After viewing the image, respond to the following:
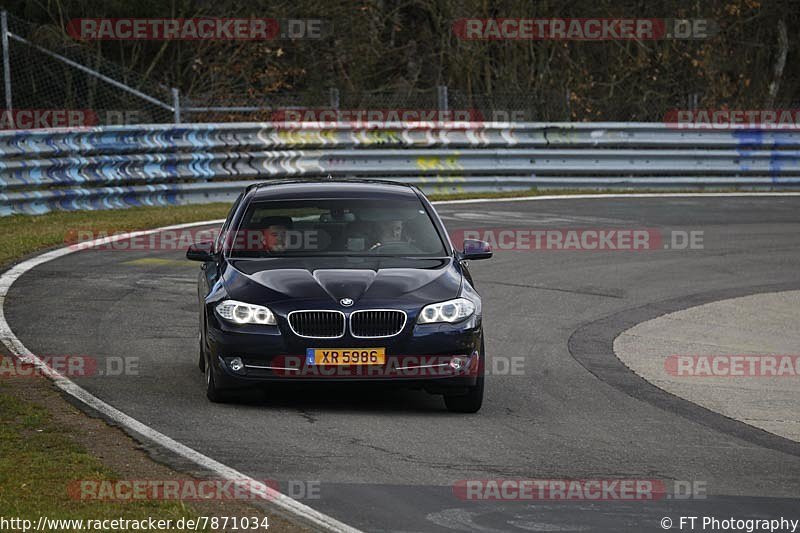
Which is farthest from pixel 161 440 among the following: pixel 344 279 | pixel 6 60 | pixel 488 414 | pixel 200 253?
pixel 6 60

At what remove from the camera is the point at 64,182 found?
72.5ft

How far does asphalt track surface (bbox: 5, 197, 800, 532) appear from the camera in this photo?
284 inches

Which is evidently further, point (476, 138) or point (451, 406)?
point (476, 138)

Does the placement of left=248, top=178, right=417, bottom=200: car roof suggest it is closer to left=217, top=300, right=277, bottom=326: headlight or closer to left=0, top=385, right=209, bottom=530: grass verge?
left=217, top=300, right=277, bottom=326: headlight

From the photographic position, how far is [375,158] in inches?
1022

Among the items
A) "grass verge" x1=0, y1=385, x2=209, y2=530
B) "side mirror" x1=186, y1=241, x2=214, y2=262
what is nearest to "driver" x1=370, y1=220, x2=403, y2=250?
"side mirror" x1=186, y1=241, x2=214, y2=262

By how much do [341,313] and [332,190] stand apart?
6.28 feet

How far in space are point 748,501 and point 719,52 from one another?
99.7ft

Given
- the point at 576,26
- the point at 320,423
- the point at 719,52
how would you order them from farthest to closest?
the point at 719,52
the point at 576,26
the point at 320,423

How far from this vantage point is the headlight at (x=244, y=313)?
9320 mm

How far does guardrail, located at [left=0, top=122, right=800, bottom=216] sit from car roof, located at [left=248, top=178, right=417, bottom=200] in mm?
10901

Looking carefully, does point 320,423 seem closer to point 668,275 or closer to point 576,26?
point 668,275

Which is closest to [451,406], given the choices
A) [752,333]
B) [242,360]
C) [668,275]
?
[242,360]

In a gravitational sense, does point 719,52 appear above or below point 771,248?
above
